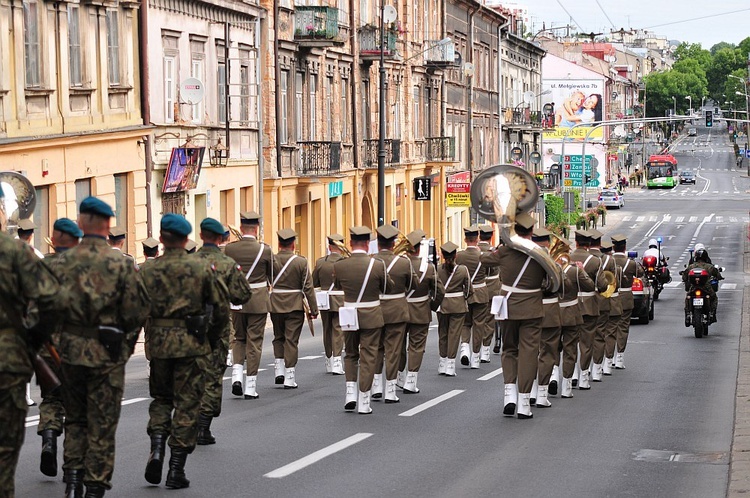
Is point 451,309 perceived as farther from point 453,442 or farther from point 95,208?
point 95,208

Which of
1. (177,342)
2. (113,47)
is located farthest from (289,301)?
(113,47)

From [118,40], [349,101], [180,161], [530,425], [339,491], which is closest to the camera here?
[339,491]

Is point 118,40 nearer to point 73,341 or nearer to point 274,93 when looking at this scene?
point 274,93

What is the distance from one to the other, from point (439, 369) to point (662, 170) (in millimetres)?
120108

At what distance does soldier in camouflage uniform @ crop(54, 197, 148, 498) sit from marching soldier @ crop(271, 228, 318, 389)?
7561 mm

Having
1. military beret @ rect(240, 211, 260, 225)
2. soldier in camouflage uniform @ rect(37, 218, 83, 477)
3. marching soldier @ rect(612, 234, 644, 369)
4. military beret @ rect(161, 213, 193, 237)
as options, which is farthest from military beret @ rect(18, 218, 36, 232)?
marching soldier @ rect(612, 234, 644, 369)

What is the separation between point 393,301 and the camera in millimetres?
15086

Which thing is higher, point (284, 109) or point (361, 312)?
point (284, 109)

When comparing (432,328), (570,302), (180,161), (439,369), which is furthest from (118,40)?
(570,302)

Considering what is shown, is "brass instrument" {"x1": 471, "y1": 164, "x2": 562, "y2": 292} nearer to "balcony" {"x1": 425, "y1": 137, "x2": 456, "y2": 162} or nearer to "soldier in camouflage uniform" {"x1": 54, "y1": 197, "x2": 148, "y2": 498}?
"soldier in camouflage uniform" {"x1": 54, "y1": 197, "x2": 148, "y2": 498}

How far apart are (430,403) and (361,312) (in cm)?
170

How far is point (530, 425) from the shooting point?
14039 millimetres

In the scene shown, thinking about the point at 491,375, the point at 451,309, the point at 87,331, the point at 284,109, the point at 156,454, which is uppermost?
the point at 284,109

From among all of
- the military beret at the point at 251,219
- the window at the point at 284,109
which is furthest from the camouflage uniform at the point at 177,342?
the window at the point at 284,109
